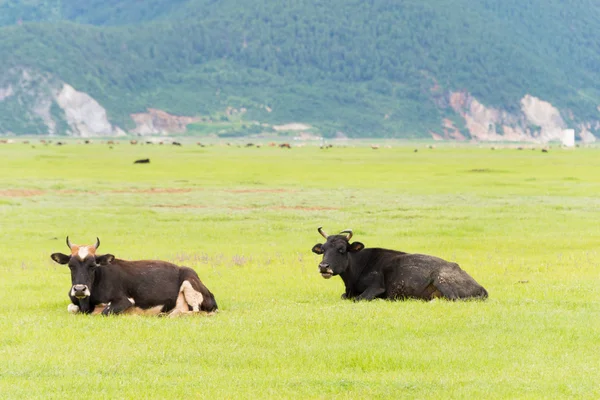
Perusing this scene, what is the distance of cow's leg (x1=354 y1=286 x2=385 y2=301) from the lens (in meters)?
17.9

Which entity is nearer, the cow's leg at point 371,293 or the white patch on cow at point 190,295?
the white patch on cow at point 190,295

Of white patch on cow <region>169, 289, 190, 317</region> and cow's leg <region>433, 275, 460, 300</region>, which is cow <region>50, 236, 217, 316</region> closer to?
white patch on cow <region>169, 289, 190, 317</region>

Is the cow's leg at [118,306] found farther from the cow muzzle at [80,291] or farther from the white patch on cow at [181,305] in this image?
the white patch on cow at [181,305]

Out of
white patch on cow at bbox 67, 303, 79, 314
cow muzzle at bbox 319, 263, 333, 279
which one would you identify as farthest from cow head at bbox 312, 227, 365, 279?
white patch on cow at bbox 67, 303, 79, 314

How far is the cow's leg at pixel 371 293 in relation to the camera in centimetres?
1786

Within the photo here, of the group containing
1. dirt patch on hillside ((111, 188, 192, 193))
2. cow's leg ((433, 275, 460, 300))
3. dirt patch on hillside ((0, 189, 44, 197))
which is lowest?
dirt patch on hillside ((0, 189, 44, 197))

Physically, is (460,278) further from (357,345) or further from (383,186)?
(383,186)

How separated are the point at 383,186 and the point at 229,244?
29635 millimetres

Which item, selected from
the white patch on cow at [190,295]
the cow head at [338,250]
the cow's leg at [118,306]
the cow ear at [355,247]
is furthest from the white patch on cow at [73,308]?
the cow ear at [355,247]

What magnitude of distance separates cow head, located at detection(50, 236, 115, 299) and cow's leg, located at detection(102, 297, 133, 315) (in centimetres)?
40

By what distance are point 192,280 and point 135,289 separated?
35.8 inches

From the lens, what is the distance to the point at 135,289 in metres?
16.3

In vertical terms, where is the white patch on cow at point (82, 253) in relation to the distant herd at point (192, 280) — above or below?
above

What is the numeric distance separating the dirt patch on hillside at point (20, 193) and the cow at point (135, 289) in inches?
1276
